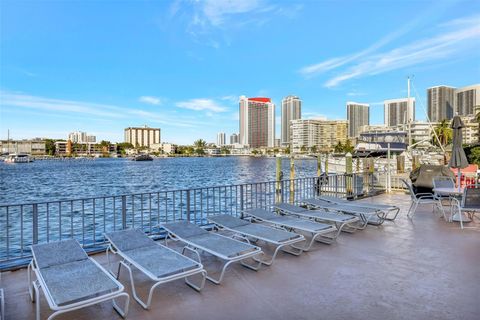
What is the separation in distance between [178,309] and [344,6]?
532 inches

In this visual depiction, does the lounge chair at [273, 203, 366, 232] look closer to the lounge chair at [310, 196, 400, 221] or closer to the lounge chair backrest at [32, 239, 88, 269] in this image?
the lounge chair at [310, 196, 400, 221]

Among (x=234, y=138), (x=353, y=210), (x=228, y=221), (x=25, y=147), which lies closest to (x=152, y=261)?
(x=228, y=221)

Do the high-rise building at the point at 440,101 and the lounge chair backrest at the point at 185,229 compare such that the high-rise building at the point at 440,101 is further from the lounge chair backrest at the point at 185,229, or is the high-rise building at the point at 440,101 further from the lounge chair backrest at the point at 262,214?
the lounge chair backrest at the point at 185,229

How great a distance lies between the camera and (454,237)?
5395mm

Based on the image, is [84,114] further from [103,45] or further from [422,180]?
[422,180]

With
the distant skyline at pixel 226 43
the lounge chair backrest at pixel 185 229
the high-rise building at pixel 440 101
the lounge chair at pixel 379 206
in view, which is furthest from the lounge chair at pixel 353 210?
the high-rise building at pixel 440 101

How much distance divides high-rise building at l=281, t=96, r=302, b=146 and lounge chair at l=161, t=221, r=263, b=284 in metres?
112

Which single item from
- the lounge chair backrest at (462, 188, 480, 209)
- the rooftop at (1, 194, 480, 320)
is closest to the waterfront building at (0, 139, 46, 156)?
the rooftop at (1, 194, 480, 320)

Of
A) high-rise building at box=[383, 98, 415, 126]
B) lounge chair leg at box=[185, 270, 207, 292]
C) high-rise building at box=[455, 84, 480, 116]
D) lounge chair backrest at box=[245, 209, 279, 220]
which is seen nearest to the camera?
lounge chair leg at box=[185, 270, 207, 292]

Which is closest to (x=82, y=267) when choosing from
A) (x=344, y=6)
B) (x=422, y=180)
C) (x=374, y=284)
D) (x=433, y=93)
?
(x=374, y=284)

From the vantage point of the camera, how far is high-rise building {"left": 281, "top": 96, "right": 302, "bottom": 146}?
116625 mm

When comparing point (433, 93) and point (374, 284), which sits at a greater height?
point (433, 93)

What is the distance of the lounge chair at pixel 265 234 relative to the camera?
162 inches

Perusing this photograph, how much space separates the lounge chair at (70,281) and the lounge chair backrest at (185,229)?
1.28 m
